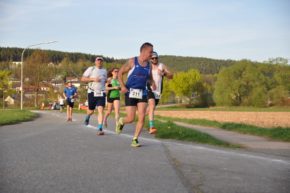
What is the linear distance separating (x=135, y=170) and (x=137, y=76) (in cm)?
361

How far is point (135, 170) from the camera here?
230 inches

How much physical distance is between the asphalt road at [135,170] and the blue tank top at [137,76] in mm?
1371

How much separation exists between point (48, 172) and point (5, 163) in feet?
3.33

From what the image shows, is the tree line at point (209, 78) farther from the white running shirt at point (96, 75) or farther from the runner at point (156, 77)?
the runner at point (156, 77)

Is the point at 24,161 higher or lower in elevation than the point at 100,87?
lower

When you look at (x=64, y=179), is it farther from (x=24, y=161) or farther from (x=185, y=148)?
(x=185, y=148)

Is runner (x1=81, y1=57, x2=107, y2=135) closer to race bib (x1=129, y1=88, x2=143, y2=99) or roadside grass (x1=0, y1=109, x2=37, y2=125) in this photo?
race bib (x1=129, y1=88, x2=143, y2=99)

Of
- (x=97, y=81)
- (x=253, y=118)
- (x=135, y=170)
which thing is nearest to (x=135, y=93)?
(x=135, y=170)

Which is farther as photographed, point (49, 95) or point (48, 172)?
point (49, 95)

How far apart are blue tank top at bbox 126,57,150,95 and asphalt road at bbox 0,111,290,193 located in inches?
54.0

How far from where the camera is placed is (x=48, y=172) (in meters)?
5.57

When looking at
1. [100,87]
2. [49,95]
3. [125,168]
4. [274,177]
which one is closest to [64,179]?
[125,168]

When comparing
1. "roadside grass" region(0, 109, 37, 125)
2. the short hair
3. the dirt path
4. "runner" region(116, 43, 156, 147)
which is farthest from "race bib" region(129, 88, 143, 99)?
the dirt path

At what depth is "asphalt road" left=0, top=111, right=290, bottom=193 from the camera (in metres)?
4.80
